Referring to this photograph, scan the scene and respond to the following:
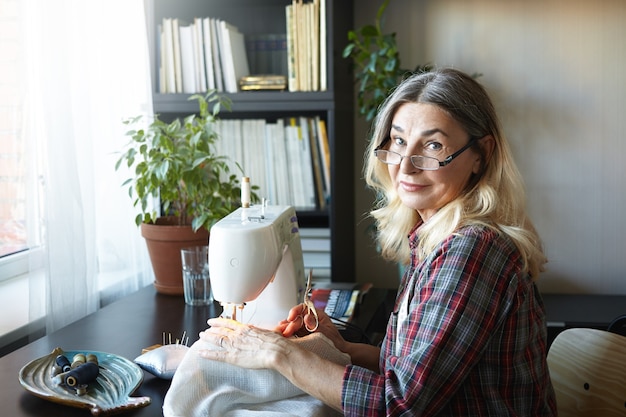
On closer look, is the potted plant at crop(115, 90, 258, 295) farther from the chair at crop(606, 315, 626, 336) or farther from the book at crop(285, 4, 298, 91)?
the chair at crop(606, 315, 626, 336)

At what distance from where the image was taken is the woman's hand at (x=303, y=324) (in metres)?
1.73

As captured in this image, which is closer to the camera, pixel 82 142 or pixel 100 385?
pixel 100 385

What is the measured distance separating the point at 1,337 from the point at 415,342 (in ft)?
3.92

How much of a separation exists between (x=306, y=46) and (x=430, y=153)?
1.35 m

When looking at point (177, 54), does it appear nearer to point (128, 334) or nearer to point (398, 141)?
point (128, 334)

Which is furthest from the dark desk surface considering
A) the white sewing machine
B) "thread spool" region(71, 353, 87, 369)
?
the white sewing machine

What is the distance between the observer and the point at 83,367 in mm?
1584

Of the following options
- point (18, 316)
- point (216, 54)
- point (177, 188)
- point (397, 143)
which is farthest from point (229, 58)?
point (397, 143)

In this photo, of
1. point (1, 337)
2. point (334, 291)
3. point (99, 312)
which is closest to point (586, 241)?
point (334, 291)

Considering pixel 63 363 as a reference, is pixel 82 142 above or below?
above

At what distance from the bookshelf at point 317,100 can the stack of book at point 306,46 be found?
0.10 ft

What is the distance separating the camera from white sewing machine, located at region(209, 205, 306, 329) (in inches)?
66.0

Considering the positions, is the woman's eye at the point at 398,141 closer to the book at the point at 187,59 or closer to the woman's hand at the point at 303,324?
the woman's hand at the point at 303,324

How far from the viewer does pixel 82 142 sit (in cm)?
240
